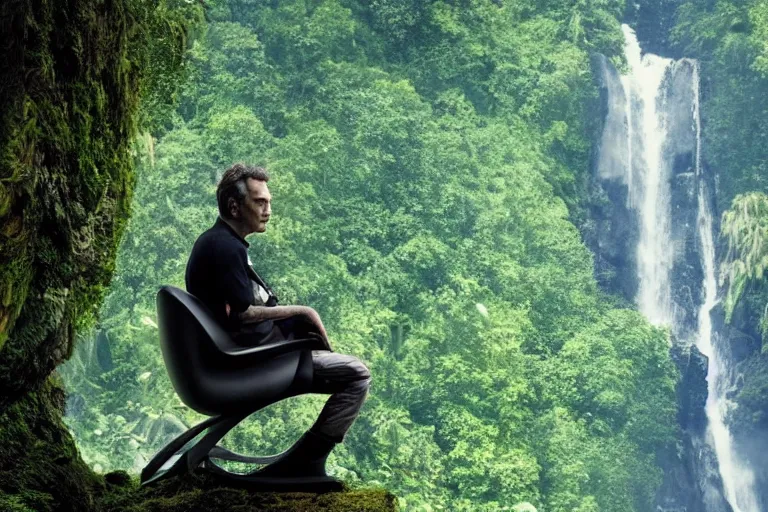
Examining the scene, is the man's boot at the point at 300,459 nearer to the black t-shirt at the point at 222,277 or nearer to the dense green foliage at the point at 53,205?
the black t-shirt at the point at 222,277

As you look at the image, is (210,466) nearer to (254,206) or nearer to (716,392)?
(254,206)

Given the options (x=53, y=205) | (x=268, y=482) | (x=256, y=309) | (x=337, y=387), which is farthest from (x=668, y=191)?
(x=53, y=205)

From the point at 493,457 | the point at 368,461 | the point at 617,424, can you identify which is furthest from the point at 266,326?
the point at 617,424

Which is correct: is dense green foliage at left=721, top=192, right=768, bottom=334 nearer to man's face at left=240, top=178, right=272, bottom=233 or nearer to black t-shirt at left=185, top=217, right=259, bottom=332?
man's face at left=240, top=178, right=272, bottom=233

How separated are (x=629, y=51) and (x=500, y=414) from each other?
16539mm

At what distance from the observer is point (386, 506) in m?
6.10

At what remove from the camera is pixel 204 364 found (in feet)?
18.9

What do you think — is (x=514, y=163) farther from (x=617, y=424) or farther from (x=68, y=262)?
(x=68, y=262)

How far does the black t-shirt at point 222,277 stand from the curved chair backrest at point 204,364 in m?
0.05

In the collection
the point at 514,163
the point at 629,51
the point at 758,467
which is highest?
the point at 629,51

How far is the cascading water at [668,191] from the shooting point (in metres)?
38.2

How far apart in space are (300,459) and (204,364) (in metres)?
0.69

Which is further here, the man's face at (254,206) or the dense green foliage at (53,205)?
the man's face at (254,206)

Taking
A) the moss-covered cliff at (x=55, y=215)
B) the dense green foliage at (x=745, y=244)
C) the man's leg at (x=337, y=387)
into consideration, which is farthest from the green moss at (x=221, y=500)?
the dense green foliage at (x=745, y=244)
